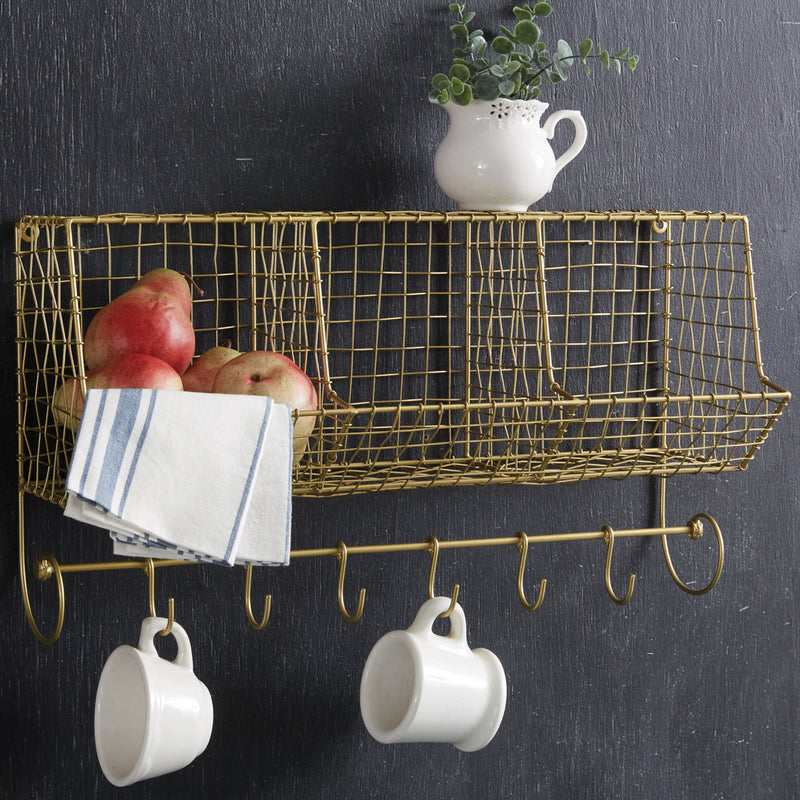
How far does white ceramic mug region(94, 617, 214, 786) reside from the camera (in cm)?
99

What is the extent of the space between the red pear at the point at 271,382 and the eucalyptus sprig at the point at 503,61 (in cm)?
36

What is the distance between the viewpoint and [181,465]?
2.92 ft

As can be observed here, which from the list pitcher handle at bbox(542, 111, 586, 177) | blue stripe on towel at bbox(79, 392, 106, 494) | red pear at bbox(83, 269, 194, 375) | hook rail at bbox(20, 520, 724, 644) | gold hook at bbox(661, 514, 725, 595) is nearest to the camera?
blue stripe on towel at bbox(79, 392, 106, 494)

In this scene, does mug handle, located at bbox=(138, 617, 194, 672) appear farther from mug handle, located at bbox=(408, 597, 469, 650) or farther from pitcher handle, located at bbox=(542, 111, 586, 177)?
pitcher handle, located at bbox=(542, 111, 586, 177)

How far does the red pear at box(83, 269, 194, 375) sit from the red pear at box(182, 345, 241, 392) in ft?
0.04

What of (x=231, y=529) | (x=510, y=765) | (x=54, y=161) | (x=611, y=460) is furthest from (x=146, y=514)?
(x=510, y=765)

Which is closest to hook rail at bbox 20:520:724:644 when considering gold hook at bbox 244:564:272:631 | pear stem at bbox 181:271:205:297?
gold hook at bbox 244:564:272:631

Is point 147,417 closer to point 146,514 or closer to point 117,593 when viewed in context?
point 146,514

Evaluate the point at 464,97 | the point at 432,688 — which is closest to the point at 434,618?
the point at 432,688

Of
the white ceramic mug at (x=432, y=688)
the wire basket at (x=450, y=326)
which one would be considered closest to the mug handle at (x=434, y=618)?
the white ceramic mug at (x=432, y=688)

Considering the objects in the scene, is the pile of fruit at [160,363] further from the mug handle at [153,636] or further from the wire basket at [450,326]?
the mug handle at [153,636]

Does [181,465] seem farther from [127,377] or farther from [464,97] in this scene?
[464,97]

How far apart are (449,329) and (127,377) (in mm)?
466

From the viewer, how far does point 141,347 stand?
3.13ft
